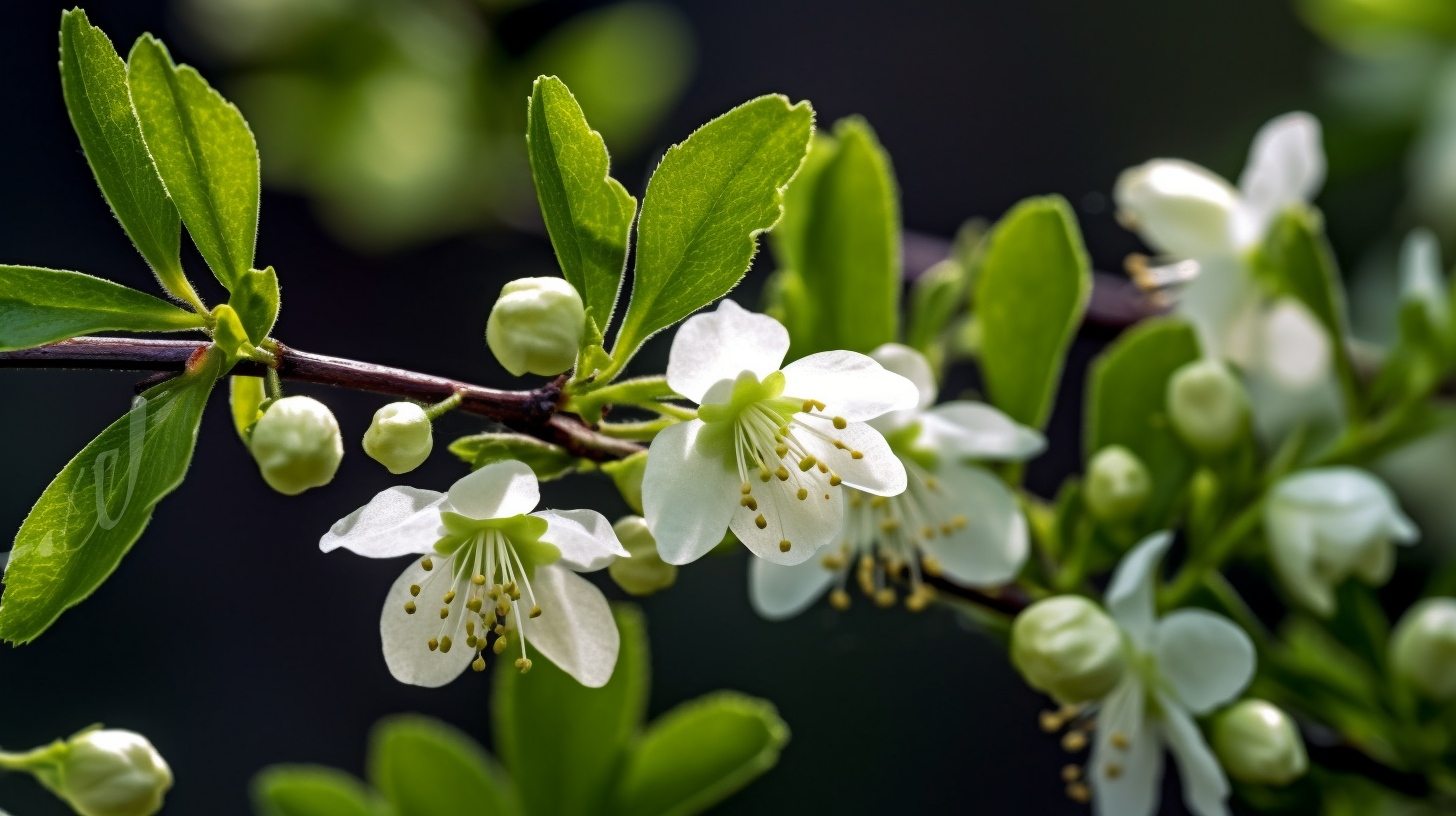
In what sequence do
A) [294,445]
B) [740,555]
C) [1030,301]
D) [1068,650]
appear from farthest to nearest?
[740,555] < [1030,301] < [1068,650] < [294,445]

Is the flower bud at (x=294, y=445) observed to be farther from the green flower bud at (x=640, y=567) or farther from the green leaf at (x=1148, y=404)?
the green leaf at (x=1148, y=404)

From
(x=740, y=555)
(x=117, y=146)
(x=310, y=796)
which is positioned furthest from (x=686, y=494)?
(x=740, y=555)

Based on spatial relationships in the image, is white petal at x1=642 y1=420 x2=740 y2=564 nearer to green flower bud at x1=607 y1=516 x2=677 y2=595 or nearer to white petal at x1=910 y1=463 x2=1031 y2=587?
green flower bud at x1=607 y1=516 x2=677 y2=595

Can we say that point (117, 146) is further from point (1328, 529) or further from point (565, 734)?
point (1328, 529)

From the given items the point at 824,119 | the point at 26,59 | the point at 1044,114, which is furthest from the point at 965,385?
the point at 26,59

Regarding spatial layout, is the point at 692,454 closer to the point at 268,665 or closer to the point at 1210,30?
the point at 268,665

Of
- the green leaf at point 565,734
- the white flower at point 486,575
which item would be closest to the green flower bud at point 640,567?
the white flower at point 486,575
